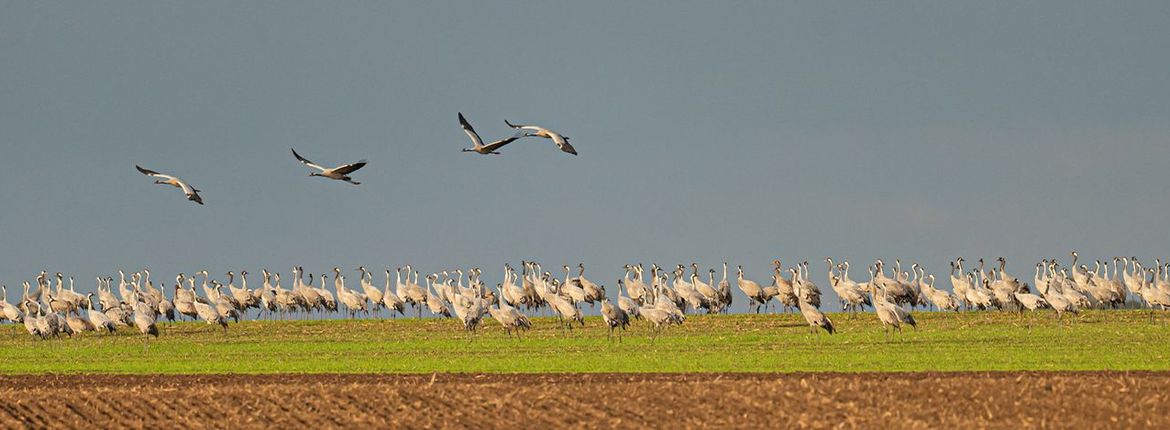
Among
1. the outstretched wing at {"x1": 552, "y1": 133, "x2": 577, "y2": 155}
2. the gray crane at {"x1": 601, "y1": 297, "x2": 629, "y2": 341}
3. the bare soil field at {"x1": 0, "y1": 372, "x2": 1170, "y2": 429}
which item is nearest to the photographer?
the bare soil field at {"x1": 0, "y1": 372, "x2": 1170, "y2": 429}

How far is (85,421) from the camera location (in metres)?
27.7

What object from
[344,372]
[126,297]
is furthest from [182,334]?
[344,372]

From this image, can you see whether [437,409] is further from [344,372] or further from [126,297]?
[126,297]

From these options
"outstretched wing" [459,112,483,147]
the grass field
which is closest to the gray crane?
the grass field

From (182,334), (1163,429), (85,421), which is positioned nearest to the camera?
(1163,429)

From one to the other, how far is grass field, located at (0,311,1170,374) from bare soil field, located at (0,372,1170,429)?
6530mm

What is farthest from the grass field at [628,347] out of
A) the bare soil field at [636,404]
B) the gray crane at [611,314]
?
the bare soil field at [636,404]

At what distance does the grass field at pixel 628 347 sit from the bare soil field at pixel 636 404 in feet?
21.4

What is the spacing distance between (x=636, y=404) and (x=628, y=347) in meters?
18.8

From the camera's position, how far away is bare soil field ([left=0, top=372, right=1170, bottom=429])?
26.4 meters

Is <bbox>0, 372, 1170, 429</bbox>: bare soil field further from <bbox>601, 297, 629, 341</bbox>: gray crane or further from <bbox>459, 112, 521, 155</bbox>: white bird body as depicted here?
<bbox>601, 297, 629, 341</bbox>: gray crane

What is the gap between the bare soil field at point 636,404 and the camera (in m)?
26.4

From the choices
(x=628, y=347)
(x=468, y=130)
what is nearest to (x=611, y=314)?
(x=628, y=347)

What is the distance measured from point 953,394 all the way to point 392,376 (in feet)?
39.8
